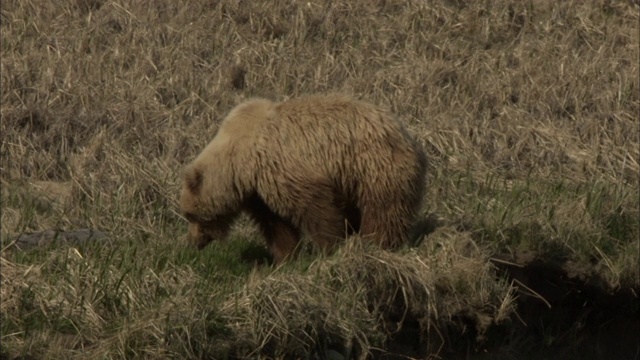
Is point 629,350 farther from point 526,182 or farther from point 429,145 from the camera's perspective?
point 429,145

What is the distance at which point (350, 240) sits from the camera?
332 inches

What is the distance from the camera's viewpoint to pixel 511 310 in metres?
8.92

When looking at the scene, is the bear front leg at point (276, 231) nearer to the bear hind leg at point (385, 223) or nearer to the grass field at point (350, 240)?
the grass field at point (350, 240)

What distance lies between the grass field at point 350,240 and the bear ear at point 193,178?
43 cm

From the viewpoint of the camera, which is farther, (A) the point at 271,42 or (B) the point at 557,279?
(A) the point at 271,42

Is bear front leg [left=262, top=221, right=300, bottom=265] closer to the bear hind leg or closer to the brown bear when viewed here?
the brown bear

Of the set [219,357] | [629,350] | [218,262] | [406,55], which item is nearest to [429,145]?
[406,55]

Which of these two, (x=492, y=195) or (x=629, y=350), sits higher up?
(x=492, y=195)

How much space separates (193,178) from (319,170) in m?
0.93

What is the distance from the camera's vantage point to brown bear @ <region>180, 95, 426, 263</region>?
27.6 ft

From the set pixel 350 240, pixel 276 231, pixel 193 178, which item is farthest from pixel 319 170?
pixel 193 178

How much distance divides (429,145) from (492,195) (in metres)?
0.99

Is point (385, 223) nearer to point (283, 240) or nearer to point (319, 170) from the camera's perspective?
point (319, 170)

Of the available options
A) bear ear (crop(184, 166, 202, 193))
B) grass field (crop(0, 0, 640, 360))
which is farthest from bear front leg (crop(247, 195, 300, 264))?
bear ear (crop(184, 166, 202, 193))
